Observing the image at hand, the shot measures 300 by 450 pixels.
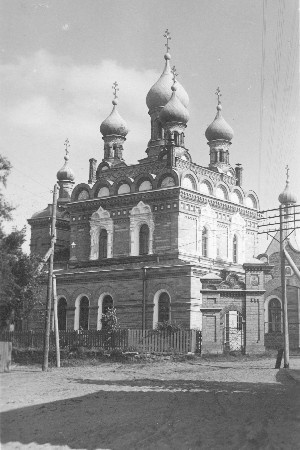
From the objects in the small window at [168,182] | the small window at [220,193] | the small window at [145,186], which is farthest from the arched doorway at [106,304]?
the small window at [220,193]

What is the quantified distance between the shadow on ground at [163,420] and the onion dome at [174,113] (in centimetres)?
2082

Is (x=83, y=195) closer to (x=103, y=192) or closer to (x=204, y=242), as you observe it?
(x=103, y=192)

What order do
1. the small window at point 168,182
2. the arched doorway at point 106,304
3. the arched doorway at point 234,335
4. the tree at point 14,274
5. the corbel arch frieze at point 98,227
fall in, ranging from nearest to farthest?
the tree at point 14,274, the arched doorway at point 234,335, the arched doorway at point 106,304, the small window at point 168,182, the corbel arch frieze at point 98,227

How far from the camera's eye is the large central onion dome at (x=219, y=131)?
3591 centimetres

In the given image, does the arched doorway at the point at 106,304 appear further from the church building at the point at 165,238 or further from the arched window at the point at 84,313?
the arched window at the point at 84,313

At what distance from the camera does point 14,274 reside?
2147cm

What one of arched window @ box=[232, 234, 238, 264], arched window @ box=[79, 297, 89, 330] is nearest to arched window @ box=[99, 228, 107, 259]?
arched window @ box=[79, 297, 89, 330]

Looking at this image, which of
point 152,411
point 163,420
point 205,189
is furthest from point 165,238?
point 163,420

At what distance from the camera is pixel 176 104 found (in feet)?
104

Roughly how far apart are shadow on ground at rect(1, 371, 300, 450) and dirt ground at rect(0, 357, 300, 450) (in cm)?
1

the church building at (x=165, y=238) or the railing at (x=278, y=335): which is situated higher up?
the church building at (x=165, y=238)

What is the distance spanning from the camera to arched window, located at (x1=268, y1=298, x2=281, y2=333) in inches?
1231

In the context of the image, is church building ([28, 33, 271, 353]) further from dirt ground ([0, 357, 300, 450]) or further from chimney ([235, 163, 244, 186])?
dirt ground ([0, 357, 300, 450])

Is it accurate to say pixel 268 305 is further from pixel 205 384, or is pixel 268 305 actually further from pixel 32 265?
pixel 205 384
